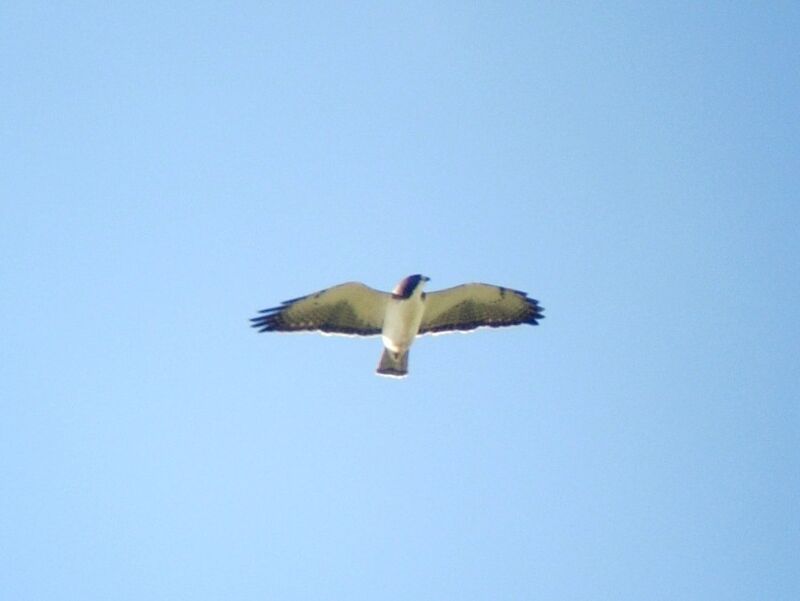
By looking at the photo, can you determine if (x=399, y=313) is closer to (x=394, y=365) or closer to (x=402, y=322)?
(x=402, y=322)

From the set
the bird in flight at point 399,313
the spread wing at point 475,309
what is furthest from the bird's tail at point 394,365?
the spread wing at point 475,309

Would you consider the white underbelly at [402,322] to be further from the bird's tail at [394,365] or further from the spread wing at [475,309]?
the spread wing at [475,309]

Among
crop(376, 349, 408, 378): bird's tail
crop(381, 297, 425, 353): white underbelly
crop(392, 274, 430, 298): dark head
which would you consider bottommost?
crop(376, 349, 408, 378): bird's tail

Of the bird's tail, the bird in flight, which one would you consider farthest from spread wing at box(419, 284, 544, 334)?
the bird's tail

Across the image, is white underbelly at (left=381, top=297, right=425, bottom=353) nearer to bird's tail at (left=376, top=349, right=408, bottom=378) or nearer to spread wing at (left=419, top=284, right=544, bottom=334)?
bird's tail at (left=376, top=349, right=408, bottom=378)

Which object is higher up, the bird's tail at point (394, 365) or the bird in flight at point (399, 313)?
the bird in flight at point (399, 313)

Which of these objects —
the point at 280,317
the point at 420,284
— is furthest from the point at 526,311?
the point at 280,317

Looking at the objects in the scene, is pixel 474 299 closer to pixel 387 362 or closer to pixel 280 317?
pixel 387 362

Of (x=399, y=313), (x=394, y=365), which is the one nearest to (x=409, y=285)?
(x=399, y=313)
